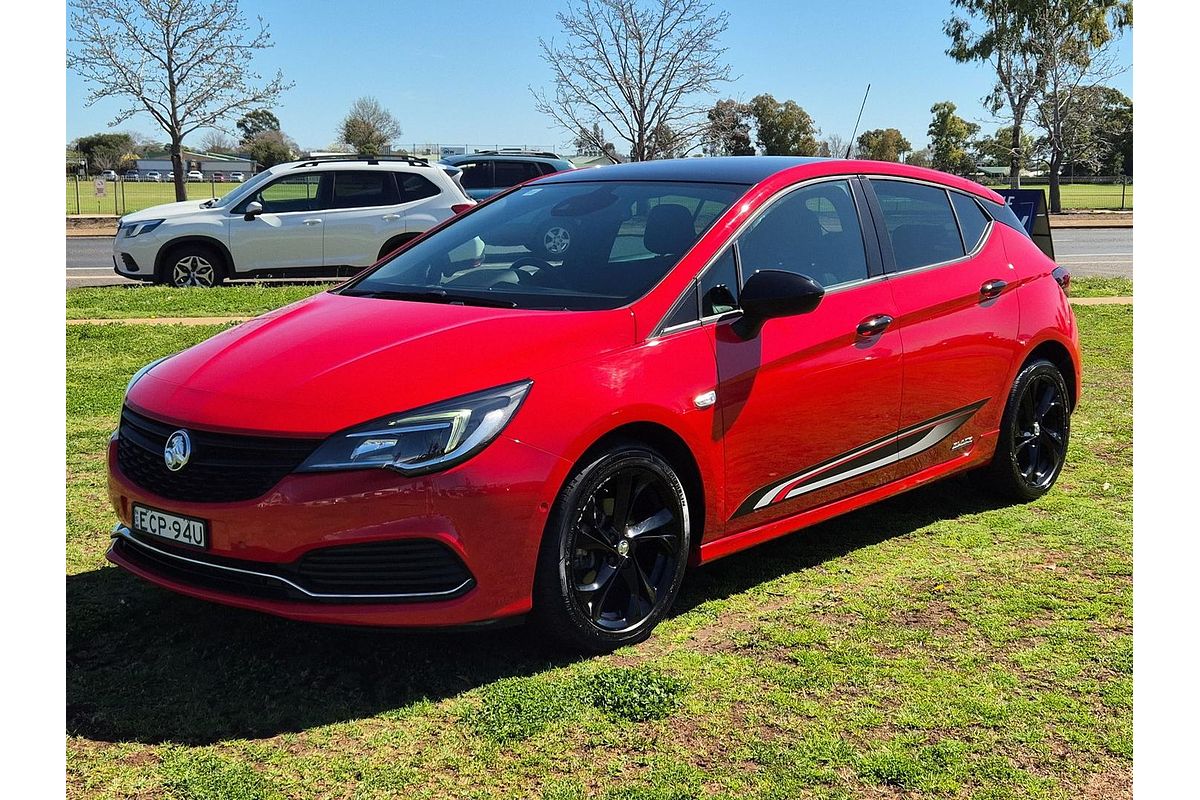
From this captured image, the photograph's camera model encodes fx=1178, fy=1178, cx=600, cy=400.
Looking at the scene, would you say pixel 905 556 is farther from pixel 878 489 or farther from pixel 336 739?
pixel 336 739

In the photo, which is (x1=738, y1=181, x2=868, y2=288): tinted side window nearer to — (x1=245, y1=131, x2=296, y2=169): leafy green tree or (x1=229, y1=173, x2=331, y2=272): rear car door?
(x1=229, y1=173, x2=331, y2=272): rear car door

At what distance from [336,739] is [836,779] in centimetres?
146

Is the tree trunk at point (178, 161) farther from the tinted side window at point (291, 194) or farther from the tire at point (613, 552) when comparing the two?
the tire at point (613, 552)

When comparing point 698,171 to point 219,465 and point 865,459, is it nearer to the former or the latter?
point 865,459

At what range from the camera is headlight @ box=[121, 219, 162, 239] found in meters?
15.1

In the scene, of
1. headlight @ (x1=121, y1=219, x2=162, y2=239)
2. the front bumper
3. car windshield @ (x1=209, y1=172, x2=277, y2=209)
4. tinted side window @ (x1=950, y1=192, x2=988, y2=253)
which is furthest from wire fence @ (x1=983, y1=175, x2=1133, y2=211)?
the front bumper

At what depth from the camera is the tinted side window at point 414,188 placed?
16344mm

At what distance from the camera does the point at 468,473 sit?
3.61 m

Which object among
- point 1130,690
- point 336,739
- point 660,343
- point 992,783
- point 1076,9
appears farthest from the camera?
point 1076,9

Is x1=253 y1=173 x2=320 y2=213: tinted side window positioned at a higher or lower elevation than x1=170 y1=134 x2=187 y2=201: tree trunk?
lower

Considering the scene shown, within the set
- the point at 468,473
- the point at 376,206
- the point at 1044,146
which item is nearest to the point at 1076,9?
the point at 1044,146

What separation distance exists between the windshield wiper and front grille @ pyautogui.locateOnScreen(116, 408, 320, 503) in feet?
3.51

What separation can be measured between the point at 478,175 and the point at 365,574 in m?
19.9

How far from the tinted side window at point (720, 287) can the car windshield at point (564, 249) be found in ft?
0.44
